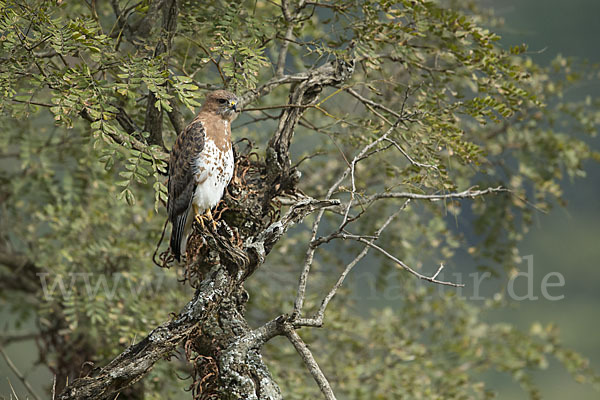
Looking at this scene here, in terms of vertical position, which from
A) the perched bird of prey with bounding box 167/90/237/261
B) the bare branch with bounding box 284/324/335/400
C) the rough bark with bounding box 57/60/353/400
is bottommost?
the bare branch with bounding box 284/324/335/400

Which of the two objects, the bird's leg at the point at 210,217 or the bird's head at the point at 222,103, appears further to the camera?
the bird's head at the point at 222,103

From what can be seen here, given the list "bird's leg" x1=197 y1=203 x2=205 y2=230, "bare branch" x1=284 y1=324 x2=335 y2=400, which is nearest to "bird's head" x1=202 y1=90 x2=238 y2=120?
"bird's leg" x1=197 y1=203 x2=205 y2=230

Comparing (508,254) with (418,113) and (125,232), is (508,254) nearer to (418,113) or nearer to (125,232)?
(418,113)

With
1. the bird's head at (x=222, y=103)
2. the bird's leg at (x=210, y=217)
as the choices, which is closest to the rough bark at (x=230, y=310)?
the bird's leg at (x=210, y=217)

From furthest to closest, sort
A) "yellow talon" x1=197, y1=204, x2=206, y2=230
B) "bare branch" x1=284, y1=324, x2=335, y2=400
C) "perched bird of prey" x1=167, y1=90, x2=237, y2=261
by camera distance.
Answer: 1. "perched bird of prey" x1=167, y1=90, x2=237, y2=261
2. "yellow talon" x1=197, y1=204, x2=206, y2=230
3. "bare branch" x1=284, y1=324, x2=335, y2=400

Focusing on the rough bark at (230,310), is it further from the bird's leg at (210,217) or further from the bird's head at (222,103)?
the bird's head at (222,103)

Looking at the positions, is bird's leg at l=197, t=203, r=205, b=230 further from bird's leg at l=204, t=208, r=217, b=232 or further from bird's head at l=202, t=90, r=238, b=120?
bird's head at l=202, t=90, r=238, b=120

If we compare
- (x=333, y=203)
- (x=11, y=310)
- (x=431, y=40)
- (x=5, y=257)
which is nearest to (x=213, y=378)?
(x=333, y=203)

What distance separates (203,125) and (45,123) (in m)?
→ 2.49

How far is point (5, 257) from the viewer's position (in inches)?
187

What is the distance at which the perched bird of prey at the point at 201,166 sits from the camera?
2742mm

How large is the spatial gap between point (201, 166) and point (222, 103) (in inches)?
11.4

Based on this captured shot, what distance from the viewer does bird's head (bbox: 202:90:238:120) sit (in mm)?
2836

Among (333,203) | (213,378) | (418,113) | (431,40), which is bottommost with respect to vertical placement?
(213,378)
